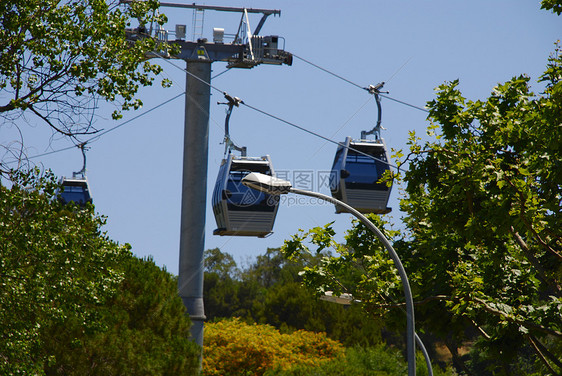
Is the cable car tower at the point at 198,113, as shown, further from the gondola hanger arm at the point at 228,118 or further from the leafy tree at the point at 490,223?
the leafy tree at the point at 490,223

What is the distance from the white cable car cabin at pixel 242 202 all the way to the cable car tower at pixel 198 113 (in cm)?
163

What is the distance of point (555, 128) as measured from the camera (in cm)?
1011

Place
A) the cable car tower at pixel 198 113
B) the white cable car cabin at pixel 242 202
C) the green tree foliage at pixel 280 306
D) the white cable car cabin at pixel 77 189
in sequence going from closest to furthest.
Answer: the cable car tower at pixel 198 113, the white cable car cabin at pixel 242 202, the white cable car cabin at pixel 77 189, the green tree foliage at pixel 280 306

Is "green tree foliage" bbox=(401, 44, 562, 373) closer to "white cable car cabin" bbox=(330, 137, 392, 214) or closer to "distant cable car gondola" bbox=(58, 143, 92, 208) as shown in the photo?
"white cable car cabin" bbox=(330, 137, 392, 214)

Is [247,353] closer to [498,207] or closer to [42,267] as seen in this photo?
[42,267]

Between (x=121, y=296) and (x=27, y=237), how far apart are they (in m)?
11.4

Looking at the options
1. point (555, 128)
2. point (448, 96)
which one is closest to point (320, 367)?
point (448, 96)

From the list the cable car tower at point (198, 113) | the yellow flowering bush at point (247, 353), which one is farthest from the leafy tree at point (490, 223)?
the yellow flowering bush at point (247, 353)

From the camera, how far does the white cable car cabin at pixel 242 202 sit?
30469 mm

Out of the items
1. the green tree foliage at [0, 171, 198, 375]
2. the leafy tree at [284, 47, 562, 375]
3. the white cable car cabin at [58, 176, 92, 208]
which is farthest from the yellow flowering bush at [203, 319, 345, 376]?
the green tree foliage at [0, 171, 198, 375]

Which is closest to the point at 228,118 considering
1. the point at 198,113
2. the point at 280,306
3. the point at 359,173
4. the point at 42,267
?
the point at 198,113

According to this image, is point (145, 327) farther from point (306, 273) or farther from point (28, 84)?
point (28, 84)

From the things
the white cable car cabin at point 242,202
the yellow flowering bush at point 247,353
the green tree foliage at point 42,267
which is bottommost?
the green tree foliage at point 42,267

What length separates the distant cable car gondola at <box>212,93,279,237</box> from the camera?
3047 centimetres
